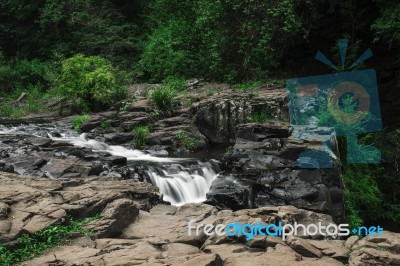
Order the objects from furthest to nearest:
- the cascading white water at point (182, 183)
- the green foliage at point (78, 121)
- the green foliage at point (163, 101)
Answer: the green foliage at point (163, 101), the green foliage at point (78, 121), the cascading white water at point (182, 183)

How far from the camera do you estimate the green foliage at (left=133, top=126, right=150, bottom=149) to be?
40.9 feet

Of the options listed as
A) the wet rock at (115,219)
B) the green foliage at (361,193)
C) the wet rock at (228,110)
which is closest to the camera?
the wet rock at (115,219)

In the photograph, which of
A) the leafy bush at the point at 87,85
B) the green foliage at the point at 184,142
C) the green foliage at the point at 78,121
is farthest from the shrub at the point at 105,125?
the green foliage at the point at 184,142

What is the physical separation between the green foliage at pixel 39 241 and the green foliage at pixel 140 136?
22.4 ft

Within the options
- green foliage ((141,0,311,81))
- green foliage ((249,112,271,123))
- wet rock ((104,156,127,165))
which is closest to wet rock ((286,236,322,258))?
wet rock ((104,156,127,165))

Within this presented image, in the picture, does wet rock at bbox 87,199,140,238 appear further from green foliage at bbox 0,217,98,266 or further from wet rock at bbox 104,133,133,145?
wet rock at bbox 104,133,133,145

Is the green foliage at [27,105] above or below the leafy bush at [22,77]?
below

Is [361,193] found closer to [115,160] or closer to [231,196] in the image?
[231,196]

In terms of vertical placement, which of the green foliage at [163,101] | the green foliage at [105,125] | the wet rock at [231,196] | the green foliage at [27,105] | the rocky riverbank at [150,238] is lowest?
the wet rock at [231,196]

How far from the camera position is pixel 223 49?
16469 mm

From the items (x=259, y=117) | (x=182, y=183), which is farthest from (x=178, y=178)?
(x=259, y=117)

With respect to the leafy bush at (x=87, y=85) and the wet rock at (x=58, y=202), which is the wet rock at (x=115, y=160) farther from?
the leafy bush at (x=87, y=85)

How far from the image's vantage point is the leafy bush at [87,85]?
609 inches

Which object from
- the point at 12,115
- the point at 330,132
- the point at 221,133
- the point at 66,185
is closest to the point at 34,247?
the point at 66,185
